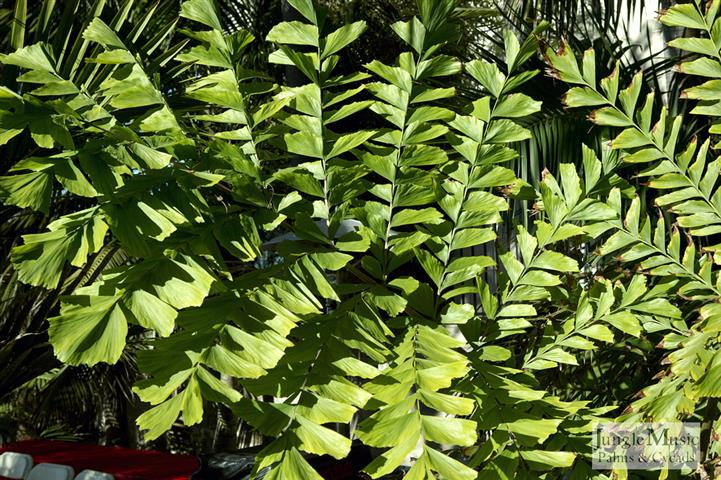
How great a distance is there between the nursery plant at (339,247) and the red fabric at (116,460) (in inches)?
86.9

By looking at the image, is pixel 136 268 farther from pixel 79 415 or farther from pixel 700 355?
pixel 79 415

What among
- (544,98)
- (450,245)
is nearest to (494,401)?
(450,245)

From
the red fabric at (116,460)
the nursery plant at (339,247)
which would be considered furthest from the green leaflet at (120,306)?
the red fabric at (116,460)

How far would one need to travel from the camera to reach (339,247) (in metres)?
1.62

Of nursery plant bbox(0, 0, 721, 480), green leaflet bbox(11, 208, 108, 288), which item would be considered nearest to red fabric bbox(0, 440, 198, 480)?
nursery plant bbox(0, 0, 721, 480)

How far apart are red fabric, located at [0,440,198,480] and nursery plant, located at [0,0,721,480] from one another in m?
2.21

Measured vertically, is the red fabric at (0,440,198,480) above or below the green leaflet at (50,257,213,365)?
below

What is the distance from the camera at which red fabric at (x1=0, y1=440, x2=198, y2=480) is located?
3965 mm

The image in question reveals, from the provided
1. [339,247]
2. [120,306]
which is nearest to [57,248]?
[120,306]

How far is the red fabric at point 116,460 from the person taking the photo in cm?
396

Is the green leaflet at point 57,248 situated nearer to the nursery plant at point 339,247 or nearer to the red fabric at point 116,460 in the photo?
the nursery plant at point 339,247

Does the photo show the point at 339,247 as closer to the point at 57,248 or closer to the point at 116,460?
the point at 57,248

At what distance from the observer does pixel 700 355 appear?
168 cm

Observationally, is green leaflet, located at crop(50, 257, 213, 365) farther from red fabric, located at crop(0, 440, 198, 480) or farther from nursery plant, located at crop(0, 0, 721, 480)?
red fabric, located at crop(0, 440, 198, 480)
